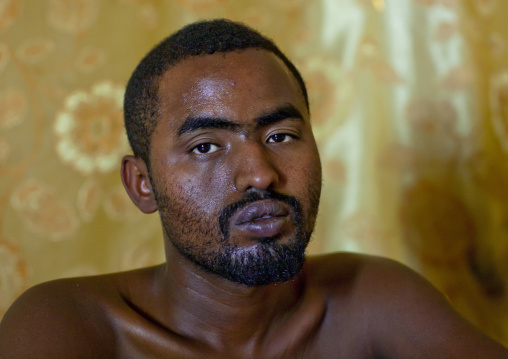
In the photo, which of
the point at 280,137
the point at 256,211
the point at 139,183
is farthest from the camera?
the point at 139,183

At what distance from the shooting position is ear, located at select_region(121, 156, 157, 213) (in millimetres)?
1206

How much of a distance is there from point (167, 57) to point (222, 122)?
200 mm

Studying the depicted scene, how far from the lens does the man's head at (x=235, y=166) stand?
1.02 m

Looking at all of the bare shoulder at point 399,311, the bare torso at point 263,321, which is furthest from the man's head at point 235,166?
the bare shoulder at point 399,311

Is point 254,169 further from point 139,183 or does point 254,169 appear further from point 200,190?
point 139,183

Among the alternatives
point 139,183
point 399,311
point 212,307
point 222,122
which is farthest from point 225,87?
point 399,311

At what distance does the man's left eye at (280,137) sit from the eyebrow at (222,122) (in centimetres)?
3

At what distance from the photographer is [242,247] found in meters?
1.03

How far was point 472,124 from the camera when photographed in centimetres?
203

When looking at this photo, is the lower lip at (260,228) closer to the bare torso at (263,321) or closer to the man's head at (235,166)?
the man's head at (235,166)

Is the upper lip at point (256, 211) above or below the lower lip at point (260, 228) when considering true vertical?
above

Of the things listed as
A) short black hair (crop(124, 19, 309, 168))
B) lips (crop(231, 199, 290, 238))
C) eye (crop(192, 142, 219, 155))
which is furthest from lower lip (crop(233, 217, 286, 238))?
short black hair (crop(124, 19, 309, 168))

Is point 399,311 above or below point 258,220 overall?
below

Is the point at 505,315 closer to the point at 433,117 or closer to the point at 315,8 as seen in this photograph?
the point at 433,117
